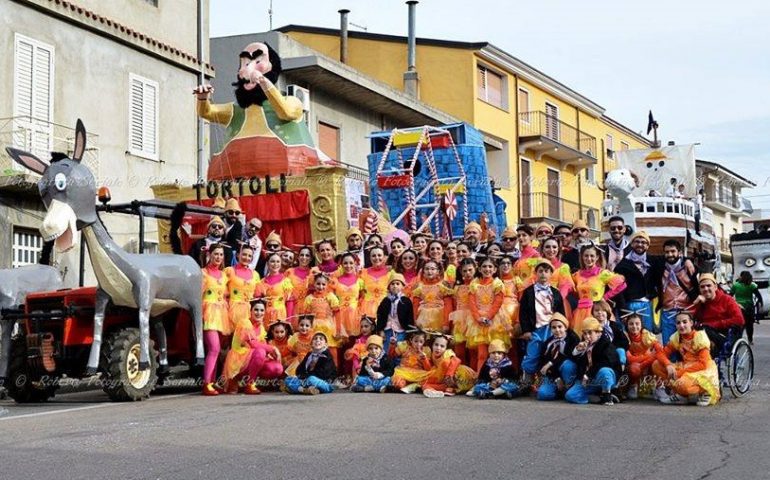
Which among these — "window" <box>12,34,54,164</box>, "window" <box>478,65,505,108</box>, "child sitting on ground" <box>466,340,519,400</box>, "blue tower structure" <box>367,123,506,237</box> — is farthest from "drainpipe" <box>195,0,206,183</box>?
"window" <box>478,65,505,108</box>

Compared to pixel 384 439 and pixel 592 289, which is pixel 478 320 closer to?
pixel 592 289

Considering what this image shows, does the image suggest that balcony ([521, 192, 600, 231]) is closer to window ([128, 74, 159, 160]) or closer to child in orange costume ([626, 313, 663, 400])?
window ([128, 74, 159, 160])

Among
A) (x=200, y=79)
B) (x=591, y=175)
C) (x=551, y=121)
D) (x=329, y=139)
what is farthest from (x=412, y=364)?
(x=591, y=175)

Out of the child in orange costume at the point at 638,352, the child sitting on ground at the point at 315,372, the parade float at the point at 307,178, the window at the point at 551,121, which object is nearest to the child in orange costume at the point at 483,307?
the child in orange costume at the point at 638,352

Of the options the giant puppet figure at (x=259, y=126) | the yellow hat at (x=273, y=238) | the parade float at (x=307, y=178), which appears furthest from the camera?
the giant puppet figure at (x=259, y=126)

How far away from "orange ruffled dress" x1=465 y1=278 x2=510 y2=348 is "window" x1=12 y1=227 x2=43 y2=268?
929 cm

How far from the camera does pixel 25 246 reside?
17062 millimetres

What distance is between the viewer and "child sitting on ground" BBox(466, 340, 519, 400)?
9805mm

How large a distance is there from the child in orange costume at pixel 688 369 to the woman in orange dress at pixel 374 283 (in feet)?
10.9

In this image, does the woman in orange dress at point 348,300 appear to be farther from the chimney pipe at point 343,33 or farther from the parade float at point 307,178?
the chimney pipe at point 343,33

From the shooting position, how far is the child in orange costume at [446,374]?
33.8 feet

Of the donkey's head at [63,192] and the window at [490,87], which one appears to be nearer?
the donkey's head at [63,192]

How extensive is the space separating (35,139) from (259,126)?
16.2 ft

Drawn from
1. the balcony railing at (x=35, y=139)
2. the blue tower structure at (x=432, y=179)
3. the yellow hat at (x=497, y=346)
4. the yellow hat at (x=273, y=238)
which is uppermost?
the balcony railing at (x=35, y=139)
